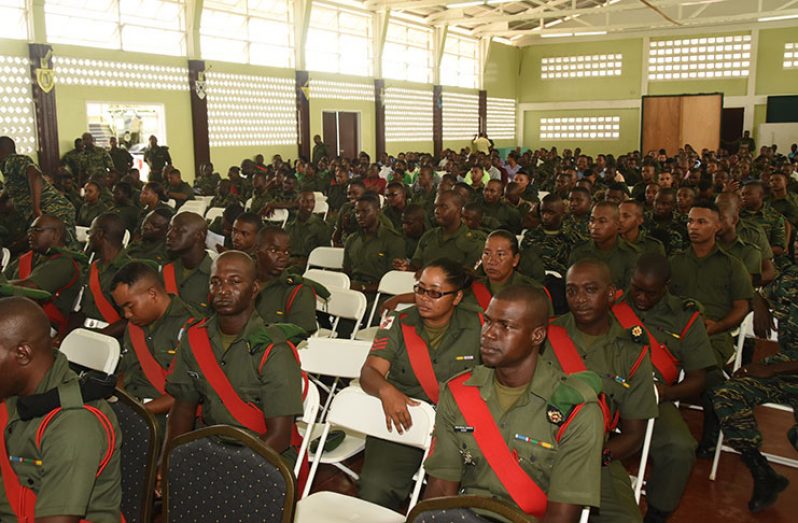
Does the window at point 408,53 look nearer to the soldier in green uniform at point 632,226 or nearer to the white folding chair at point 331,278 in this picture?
the soldier in green uniform at point 632,226

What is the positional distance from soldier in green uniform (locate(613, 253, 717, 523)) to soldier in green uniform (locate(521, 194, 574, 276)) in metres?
2.08

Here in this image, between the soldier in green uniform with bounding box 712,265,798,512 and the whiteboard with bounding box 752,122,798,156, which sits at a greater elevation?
the whiteboard with bounding box 752,122,798,156

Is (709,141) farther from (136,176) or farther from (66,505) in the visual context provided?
(66,505)

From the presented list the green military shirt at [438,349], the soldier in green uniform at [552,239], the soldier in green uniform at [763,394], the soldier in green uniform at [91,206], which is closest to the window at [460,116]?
the soldier in green uniform at [91,206]

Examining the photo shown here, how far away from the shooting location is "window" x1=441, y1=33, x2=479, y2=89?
23.4 metres

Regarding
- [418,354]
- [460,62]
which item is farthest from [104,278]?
[460,62]

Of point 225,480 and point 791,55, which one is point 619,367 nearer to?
point 225,480

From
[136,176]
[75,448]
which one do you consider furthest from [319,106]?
[75,448]

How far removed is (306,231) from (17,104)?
23.1 ft

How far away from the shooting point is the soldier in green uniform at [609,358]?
2.83 m

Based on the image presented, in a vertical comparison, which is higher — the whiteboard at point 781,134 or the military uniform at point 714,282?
the whiteboard at point 781,134

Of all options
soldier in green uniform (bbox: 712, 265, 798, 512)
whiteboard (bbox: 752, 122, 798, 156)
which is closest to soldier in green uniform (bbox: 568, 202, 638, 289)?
soldier in green uniform (bbox: 712, 265, 798, 512)

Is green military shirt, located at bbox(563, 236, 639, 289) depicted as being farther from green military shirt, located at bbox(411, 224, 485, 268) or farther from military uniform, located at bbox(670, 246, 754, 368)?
green military shirt, located at bbox(411, 224, 485, 268)

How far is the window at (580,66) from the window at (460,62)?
3501mm
